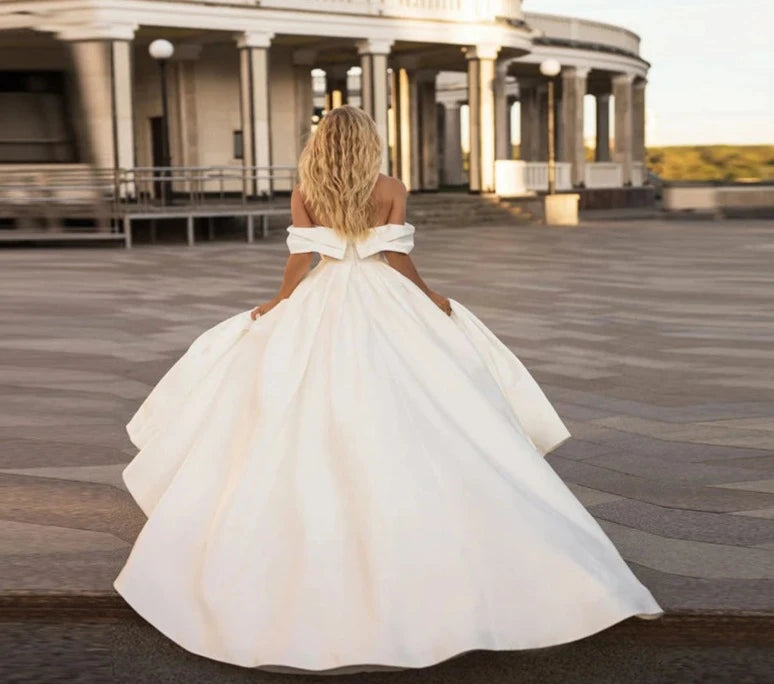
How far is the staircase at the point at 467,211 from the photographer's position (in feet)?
102

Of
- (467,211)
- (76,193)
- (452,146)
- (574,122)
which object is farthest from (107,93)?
(452,146)

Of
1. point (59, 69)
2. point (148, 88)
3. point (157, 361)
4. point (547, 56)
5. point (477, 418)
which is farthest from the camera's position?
point (547, 56)

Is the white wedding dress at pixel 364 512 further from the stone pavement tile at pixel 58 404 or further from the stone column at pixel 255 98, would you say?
the stone column at pixel 255 98

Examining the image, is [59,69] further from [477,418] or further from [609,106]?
[609,106]

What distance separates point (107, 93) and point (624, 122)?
23464 millimetres

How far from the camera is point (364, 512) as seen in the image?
389 centimetres

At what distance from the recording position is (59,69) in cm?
3005

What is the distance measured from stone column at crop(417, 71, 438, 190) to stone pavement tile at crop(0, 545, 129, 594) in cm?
3814

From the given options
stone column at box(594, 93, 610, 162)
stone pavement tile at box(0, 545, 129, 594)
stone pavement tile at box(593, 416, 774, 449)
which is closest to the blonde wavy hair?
stone pavement tile at box(0, 545, 129, 594)

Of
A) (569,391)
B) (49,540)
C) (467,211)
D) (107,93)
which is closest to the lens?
(49,540)

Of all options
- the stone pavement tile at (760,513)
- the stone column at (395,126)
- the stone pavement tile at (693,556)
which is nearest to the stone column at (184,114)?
the stone column at (395,126)

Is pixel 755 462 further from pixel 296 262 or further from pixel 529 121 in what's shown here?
pixel 529 121

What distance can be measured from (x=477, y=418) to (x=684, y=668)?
1012 millimetres

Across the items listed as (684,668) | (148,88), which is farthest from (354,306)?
(148,88)
